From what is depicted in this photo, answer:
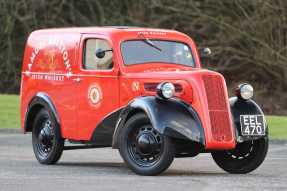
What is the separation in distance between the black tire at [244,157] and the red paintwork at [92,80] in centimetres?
75

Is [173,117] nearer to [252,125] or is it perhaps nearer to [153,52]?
[252,125]

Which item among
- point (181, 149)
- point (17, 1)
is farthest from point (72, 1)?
point (181, 149)

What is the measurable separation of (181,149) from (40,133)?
2997 mm

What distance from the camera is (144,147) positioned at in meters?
12.2

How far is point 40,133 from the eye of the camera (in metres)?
14.5

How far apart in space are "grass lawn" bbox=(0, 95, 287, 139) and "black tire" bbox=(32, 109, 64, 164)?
280 inches

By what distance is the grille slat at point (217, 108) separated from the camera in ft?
39.3

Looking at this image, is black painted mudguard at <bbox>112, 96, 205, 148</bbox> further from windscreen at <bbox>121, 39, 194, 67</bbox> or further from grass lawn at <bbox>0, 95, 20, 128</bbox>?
grass lawn at <bbox>0, 95, 20, 128</bbox>

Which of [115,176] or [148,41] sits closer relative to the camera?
[115,176]

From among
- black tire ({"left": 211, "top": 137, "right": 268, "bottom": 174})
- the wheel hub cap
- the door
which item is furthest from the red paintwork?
black tire ({"left": 211, "top": 137, "right": 268, "bottom": 174})

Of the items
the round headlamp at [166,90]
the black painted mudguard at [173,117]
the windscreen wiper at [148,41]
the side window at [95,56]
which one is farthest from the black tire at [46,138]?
the round headlamp at [166,90]

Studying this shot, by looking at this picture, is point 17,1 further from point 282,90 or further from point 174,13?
point 282,90

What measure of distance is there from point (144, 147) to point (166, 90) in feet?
2.50

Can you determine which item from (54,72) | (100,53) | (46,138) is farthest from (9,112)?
(100,53)
